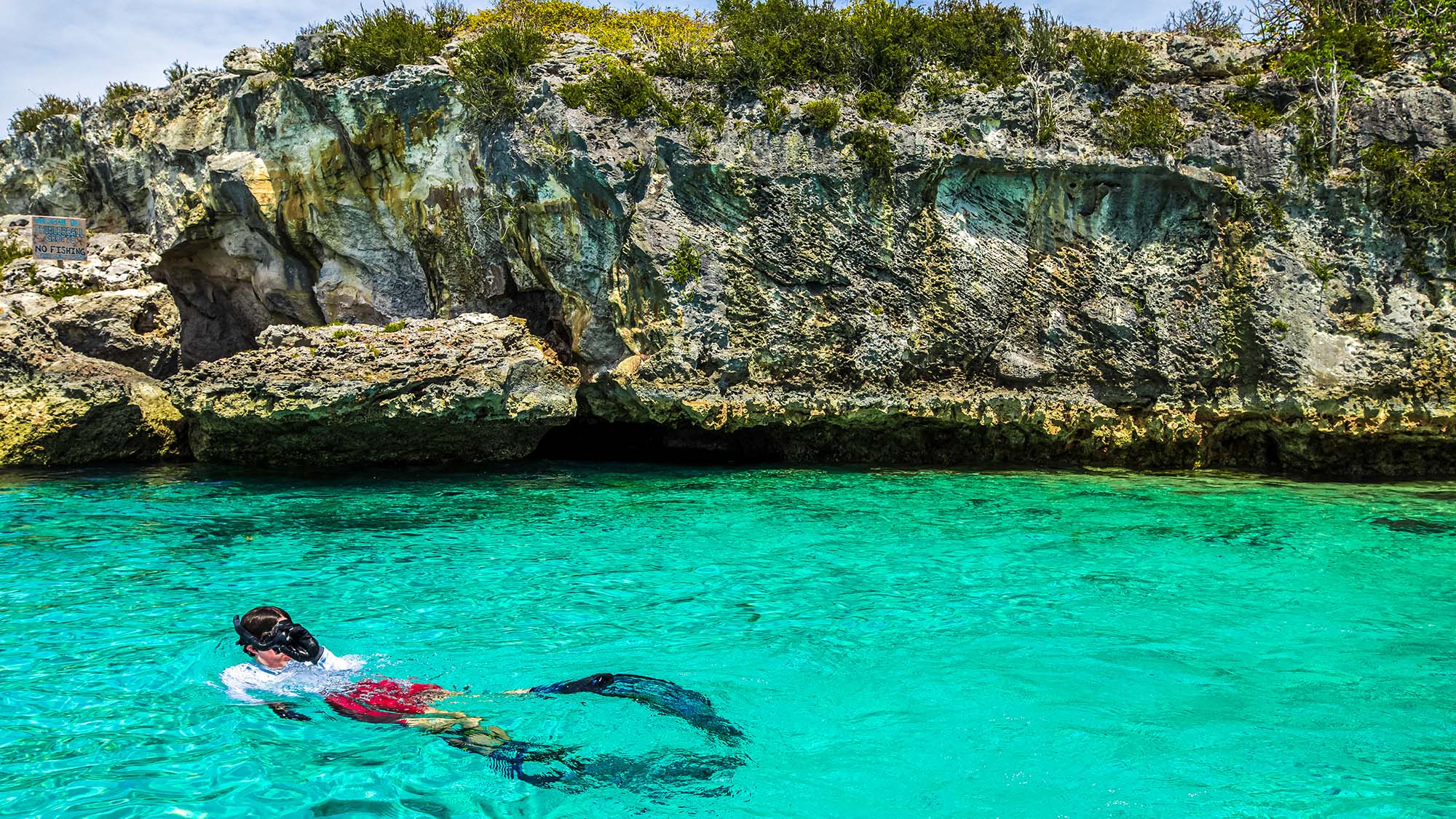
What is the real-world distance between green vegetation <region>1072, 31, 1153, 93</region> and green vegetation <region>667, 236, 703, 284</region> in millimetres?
6870

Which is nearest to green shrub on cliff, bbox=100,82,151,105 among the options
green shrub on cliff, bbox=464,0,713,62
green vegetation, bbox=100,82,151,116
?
green vegetation, bbox=100,82,151,116

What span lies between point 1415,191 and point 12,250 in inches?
952

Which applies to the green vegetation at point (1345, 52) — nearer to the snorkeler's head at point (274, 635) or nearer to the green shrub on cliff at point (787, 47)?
the green shrub on cliff at point (787, 47)

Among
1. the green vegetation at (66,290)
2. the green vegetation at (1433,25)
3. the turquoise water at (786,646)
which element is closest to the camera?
the turquoise water at (786,646)

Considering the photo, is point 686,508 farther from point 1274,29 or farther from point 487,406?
point 1274,29

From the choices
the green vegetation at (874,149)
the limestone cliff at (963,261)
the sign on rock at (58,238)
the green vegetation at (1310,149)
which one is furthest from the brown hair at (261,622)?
the sign on rock at (58,238)

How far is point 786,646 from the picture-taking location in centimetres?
657

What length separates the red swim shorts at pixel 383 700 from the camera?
511cm

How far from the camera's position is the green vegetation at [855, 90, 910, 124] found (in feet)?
46.2

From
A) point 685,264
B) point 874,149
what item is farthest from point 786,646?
point 874,149

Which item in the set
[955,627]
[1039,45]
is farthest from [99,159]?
[955,627]

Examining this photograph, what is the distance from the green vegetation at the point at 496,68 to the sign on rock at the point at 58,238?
8096 millimetres

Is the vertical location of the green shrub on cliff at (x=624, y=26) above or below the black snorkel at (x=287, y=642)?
above

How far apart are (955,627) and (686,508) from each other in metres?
5.34
